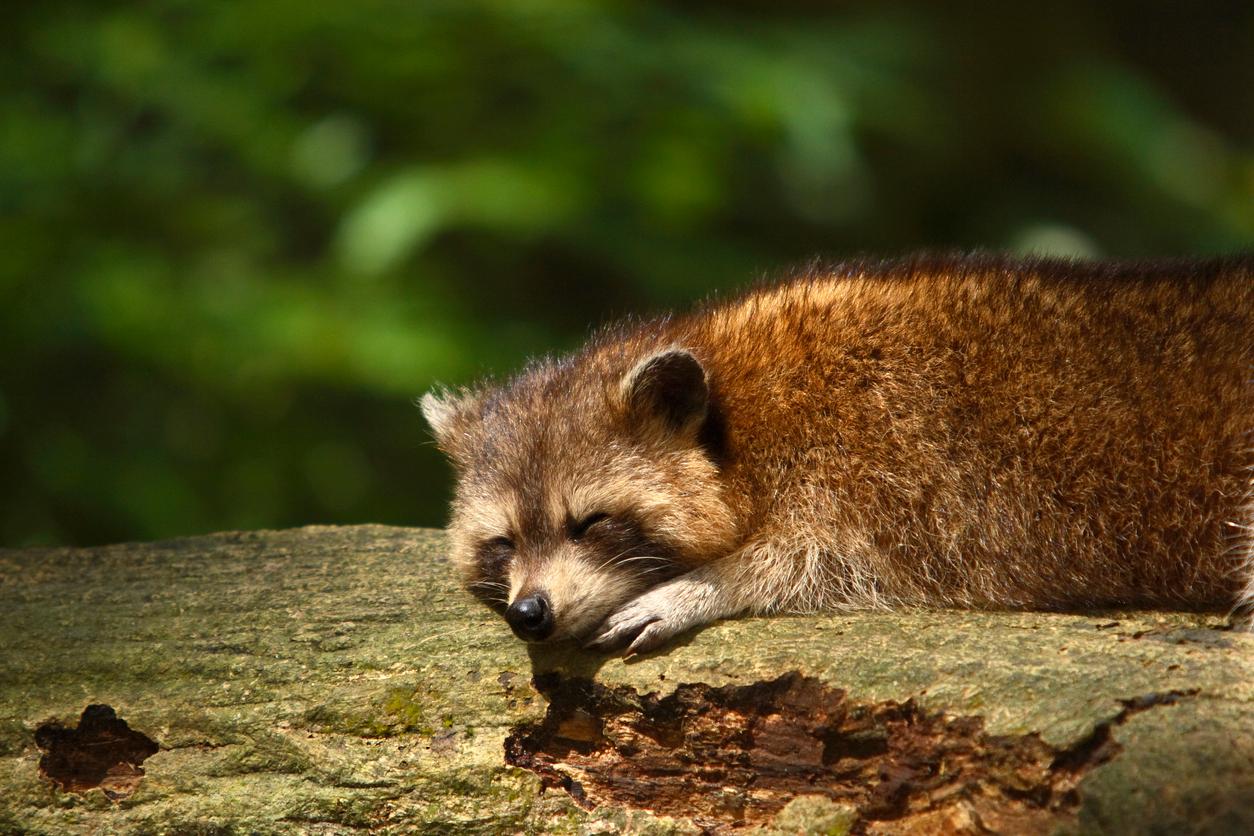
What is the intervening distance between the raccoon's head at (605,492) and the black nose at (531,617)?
0.26 m

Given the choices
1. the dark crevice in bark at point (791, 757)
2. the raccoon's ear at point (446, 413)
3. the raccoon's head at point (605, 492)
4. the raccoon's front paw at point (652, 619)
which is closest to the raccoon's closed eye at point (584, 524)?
the raccoon's head at point (605, 492)

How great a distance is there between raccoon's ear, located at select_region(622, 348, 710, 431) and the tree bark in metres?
1.05

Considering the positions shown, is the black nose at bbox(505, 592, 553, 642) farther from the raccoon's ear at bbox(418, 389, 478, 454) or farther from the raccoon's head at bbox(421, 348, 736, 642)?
the raccoon's ear at bbox(418, 389, 478, 454)

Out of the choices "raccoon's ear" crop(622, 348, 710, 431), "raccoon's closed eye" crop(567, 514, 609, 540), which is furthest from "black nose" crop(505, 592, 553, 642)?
"raccoon's ear" crop(622, 348, 710, 431)

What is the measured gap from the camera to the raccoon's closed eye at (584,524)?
5645 mm

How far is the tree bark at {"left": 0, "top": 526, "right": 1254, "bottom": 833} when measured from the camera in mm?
4145

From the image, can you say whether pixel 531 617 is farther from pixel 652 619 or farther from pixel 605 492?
pixel 605 492

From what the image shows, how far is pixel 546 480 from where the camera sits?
18.6 ft

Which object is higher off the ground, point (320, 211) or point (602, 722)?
point (320, 211)

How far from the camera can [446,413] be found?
21.9ft

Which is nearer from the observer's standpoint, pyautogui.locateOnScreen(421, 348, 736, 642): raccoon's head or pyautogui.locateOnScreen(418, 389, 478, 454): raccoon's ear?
pyautogui.locateOnScreen(421, 348, 736, 642): raccoon's head

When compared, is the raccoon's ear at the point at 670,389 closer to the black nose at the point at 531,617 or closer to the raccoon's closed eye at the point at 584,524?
the raccoon's closed eye at the point at 584,524

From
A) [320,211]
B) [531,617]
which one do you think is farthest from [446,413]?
[320,211]

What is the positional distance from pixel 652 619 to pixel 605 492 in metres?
0.73
